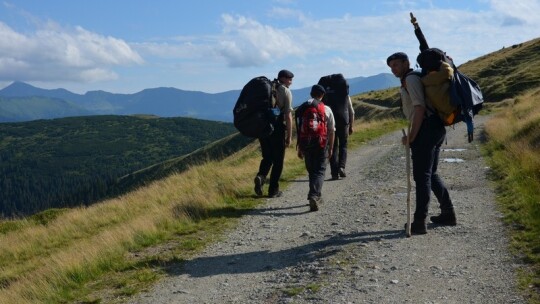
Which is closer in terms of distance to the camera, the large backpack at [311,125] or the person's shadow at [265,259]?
the person's shadow at [265,259]

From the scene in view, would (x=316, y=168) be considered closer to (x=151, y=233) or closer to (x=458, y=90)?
(x=151, y=233)

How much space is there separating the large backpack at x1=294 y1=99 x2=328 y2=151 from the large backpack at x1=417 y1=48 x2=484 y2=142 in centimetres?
266

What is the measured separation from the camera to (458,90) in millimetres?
6500

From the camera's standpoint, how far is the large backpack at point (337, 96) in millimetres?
12148

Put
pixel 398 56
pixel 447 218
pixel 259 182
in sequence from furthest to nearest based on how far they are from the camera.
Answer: pixel 259 182
pixel 447 218
pixel 398 56

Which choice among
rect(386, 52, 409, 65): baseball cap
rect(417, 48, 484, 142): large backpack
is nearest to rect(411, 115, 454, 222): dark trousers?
rect(417, 48, 484, 142): large backpack

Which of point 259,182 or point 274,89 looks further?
point 259,182

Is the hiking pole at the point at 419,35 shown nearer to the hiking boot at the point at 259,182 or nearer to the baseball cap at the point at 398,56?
the baseball cap at the point at 398,56

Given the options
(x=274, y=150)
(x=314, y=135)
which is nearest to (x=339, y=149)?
(x=274, y=150)

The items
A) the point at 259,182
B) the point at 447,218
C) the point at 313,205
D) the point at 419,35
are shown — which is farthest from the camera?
the point at 259,182

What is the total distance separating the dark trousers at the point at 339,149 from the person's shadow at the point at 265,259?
528cm

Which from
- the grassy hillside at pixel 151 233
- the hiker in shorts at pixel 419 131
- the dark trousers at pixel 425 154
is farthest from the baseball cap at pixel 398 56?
the grassy hillside at pixel 151 233

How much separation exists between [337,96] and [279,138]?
263 centimetres

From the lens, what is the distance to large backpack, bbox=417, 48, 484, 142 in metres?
6.46
